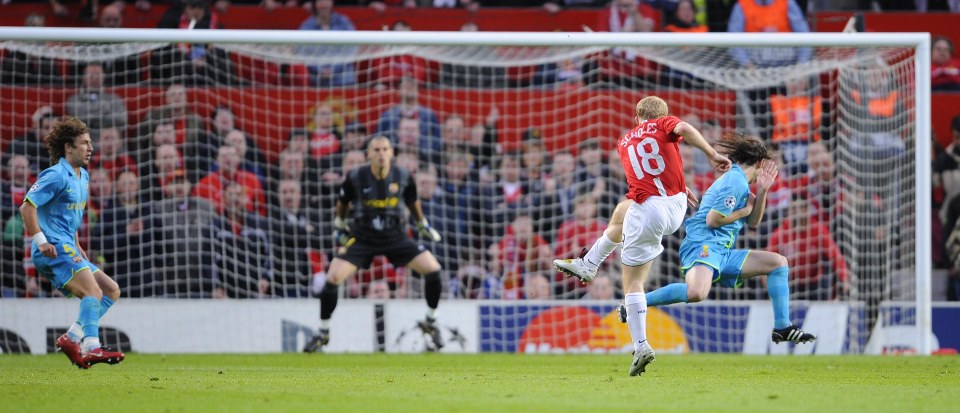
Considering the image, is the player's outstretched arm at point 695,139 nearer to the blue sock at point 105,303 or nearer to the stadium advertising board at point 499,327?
the blue sock at point 105,303

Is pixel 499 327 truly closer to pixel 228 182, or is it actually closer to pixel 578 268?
pixel 228 182

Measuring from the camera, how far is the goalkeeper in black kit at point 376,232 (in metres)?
13.5

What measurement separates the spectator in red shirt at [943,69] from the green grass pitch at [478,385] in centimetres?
571

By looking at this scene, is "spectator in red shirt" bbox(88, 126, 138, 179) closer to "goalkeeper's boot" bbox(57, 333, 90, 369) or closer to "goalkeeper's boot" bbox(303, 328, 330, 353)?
"goalkeeper's boot" bbox(303, 328, 330, 353)

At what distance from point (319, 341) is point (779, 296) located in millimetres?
5200

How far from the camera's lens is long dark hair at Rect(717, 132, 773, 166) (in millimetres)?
10281

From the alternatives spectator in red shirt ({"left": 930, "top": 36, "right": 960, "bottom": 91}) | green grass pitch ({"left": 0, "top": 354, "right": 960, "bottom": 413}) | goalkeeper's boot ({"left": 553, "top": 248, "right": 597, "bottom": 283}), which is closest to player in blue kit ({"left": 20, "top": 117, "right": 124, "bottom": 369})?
green grass pitch ({"left": 0, "top": 354, "right": 960, "bottom": 413})

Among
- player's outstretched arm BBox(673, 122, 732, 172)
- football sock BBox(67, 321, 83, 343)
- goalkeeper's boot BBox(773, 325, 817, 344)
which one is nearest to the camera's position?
player's outstretched arm BBox(673, 122, 732, 172)

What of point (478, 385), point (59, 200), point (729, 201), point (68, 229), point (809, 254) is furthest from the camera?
point (809, 254)

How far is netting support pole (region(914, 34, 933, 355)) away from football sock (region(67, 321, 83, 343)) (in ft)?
27.9

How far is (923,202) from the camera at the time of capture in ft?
45.1

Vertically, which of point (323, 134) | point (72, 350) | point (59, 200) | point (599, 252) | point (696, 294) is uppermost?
point (323, 134)

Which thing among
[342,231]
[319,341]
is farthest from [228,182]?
[319,341]

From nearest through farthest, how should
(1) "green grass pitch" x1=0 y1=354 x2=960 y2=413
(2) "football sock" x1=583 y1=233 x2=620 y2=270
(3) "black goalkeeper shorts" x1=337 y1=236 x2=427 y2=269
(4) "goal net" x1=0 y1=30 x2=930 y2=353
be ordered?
(1) "green grass pitch" x1=0 y1=354 x2=960 y2=413, (2) "football sock" x1=583 y1=233 x2=620 y2=270, (3) "black goalkeeper shorts" x1=337 y1=236 x2=427 y2=269, (4) "goal net" x1=0 y1=30 x2=930 y2=353
